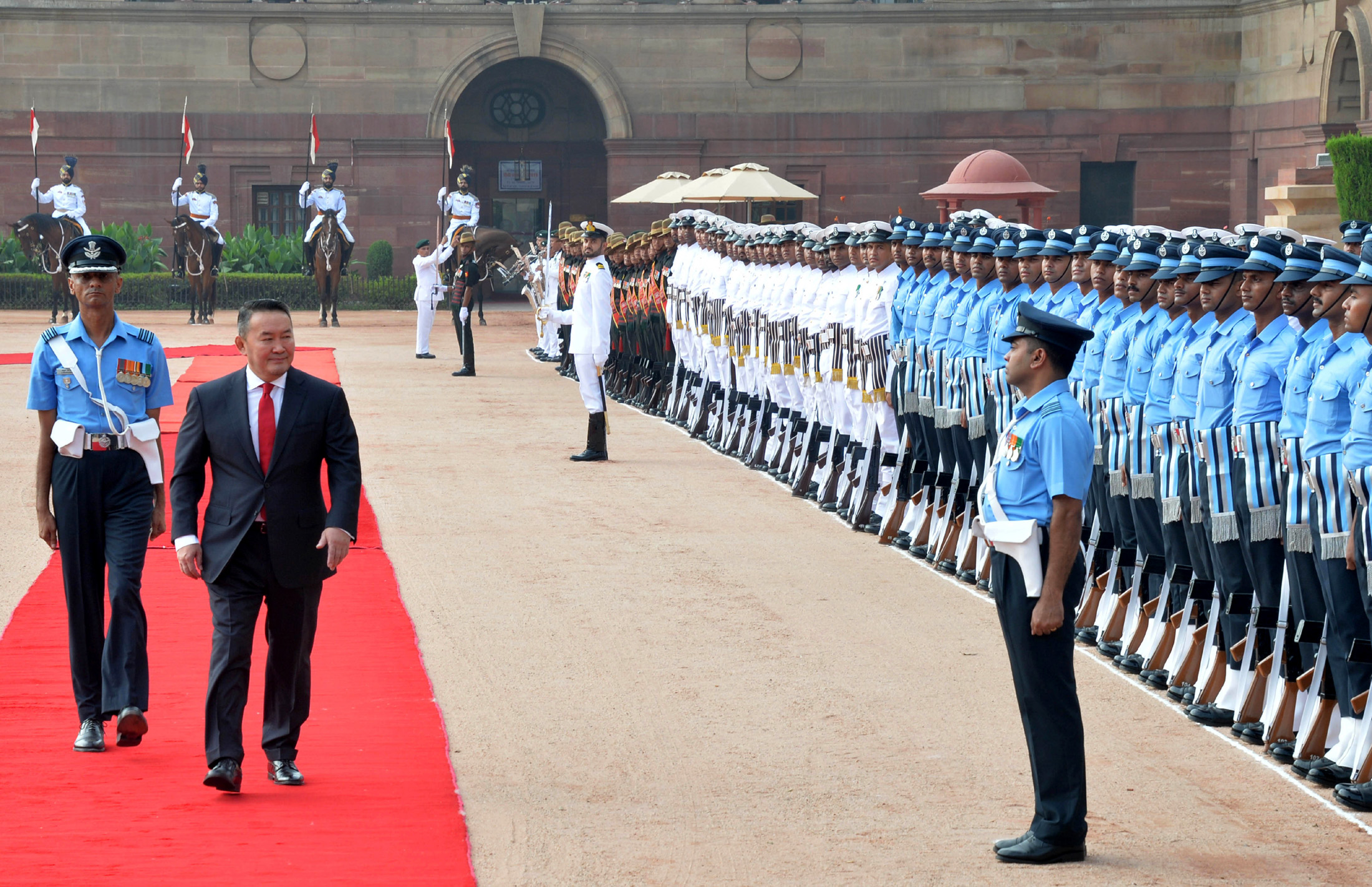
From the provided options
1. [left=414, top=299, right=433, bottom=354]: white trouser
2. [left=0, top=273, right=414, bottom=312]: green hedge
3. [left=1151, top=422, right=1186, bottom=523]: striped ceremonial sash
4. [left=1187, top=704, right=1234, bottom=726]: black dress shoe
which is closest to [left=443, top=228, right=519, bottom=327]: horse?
[left=414, top=299, right=433, bottom=354]: white trouser

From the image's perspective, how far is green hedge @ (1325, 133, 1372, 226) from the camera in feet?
64.7

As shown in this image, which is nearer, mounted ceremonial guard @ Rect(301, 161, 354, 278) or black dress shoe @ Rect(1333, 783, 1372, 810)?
black dress shoe @ Rect(1333, 783, 1372, 810)

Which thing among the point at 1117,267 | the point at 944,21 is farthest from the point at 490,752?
the point at 944,21

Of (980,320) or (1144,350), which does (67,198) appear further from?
(1144,350)

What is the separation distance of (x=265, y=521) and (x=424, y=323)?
20.9 meters

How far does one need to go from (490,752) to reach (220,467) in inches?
66.5

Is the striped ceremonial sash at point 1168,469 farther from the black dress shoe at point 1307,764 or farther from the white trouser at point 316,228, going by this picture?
the white trouser at point 316,228

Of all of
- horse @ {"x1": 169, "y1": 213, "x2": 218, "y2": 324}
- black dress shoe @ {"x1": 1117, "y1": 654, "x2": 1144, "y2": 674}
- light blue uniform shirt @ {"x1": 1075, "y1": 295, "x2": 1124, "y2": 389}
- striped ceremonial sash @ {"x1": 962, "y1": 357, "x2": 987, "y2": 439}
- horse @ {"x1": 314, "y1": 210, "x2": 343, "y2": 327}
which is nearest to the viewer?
black dress shoe @ {"x1": 1117, "y1": 654, "x2": 1144, "y2": 674}

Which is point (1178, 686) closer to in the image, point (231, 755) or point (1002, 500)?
point (1002, 500)

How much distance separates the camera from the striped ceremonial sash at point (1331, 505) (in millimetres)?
7238

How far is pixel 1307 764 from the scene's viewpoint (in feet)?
24.5

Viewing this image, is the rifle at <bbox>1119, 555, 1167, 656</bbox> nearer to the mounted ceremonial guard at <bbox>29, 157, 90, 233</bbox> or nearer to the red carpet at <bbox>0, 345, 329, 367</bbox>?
the red carpet at <bbox>0, 345, 329, 367</bbox>

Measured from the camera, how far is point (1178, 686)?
344 inches

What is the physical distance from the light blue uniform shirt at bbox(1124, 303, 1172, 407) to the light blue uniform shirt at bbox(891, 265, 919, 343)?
3.57m
